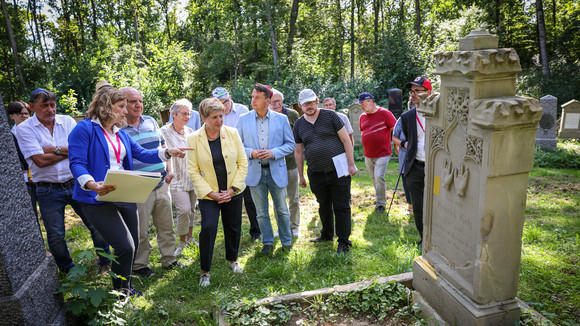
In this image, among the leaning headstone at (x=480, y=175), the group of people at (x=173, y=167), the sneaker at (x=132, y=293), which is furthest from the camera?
the sneaker at (x=132, y=293)

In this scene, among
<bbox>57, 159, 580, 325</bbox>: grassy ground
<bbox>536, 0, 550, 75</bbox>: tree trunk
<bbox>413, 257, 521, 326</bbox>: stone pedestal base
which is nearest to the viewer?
<bbox>413, 257, 521, 326</bbox>: stone pedestal base

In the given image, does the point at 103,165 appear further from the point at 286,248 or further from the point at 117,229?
the point at 286,248

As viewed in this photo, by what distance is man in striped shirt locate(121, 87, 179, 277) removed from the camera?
4.43m

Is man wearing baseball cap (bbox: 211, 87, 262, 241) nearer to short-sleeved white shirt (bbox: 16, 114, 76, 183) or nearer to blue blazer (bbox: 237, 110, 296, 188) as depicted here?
blue blazer (bbox: 237, 110, 296, 188)

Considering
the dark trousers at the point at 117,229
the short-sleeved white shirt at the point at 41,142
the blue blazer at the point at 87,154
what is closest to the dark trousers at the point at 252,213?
the dark trousers at the point at 117,229

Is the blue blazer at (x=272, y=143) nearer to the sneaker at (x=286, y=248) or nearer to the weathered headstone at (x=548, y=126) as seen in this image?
the sneaker at (x=286, y=248)

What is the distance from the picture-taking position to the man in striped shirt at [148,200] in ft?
14.5

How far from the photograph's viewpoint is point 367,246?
5.09 meters

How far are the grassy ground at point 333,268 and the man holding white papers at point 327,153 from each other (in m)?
0.47

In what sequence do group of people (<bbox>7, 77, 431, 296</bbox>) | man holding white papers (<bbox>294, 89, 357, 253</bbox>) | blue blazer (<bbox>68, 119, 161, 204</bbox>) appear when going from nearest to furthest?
blue blazer (<bbox>68, 119, 161, 204</bbox>) → group of people (<bbox>7, 77, 431, 296</bbox>) → man holding white papers (<bbox>294, 89, 357, 253</bbox>)

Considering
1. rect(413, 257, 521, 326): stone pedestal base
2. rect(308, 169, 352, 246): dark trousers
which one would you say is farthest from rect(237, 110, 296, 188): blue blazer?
rect(413, 257, 521, 326): stone pedestal base

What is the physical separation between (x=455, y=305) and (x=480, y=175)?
3.54ft

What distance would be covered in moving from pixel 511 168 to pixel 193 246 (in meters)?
4.05

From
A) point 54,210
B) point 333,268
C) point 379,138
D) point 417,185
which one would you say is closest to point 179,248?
point 54,210
